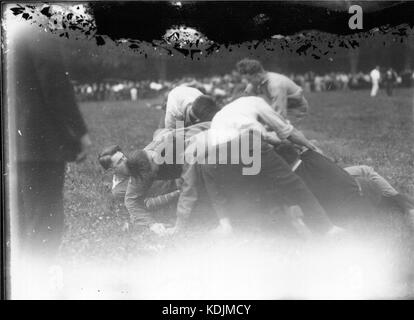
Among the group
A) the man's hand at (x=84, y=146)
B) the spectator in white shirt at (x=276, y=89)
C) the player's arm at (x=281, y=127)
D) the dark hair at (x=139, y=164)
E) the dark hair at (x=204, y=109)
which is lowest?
the dark hair at (x=139, y=164)

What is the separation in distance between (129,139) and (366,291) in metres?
2.06

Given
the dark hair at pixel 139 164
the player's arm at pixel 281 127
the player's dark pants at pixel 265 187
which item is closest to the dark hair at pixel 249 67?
the player's arm at pixel 281 127

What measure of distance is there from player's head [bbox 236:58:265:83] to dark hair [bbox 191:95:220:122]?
0.30m

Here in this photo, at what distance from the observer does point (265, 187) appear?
18.4 feet

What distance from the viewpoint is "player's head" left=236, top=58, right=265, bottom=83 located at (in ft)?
18.3

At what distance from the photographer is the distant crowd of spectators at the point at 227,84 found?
5570 millimetres

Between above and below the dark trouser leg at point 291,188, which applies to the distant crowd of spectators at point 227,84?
above

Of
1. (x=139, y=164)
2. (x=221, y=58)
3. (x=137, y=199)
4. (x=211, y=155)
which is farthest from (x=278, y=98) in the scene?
(x=137, y=199)

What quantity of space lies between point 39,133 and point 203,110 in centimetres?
120

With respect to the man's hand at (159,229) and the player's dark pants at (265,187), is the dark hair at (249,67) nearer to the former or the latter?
the player's dark pants at (265,187)

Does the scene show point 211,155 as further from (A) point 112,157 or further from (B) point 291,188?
(A) point 112,157

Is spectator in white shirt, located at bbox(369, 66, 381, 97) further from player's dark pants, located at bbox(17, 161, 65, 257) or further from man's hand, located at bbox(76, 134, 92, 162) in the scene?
player's dark pants, located at bbox(17, 161, 65, 257)

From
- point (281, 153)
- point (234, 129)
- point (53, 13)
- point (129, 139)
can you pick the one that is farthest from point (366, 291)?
point (53, 13)

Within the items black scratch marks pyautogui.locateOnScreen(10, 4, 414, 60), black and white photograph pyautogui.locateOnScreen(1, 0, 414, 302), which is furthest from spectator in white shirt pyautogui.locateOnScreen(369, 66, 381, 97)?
black scratch marks pyautogui.locateOnScreen(10, 4, 414, 60)
